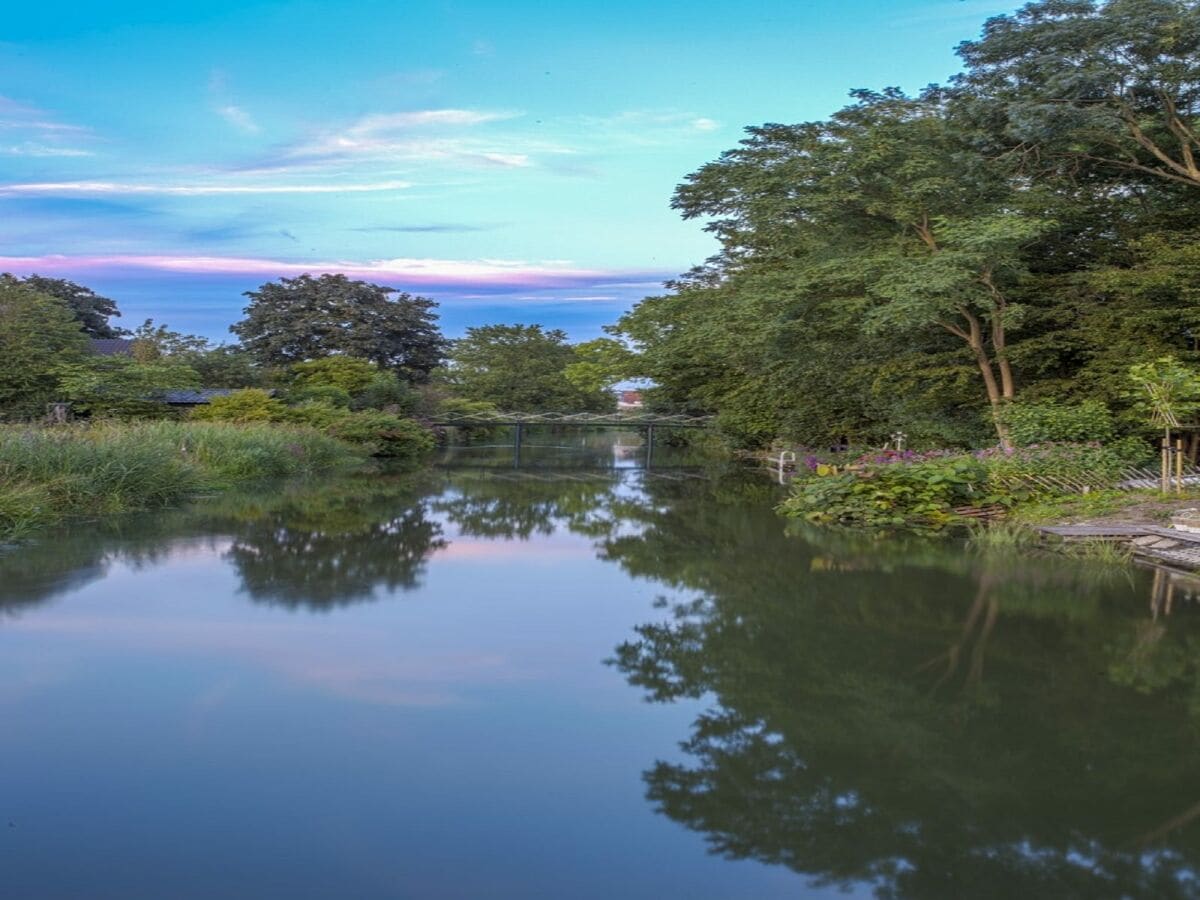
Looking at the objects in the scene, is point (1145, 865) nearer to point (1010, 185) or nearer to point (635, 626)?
point (635, 626)

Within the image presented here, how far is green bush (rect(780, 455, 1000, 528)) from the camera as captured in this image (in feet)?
44.1

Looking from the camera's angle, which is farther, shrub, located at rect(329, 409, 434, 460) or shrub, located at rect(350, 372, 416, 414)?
shrub, located at rect(350, 372, 416, 414)

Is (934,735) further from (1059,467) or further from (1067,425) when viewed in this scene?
(1067,425)

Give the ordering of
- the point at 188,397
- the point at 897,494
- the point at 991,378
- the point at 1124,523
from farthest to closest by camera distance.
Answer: the point at 188,397 → the point at 991,378 → the point at 897,494 → the point at 1124,523

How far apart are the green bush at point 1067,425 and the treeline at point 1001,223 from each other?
0.48 feet

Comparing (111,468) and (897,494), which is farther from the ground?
(111,468)

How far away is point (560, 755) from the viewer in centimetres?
464

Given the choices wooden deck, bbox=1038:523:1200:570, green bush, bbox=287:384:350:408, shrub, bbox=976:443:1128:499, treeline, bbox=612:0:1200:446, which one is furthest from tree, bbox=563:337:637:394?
wooden deck, bbox=1038:523:1200:570

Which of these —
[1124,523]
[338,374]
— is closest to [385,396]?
[338,374]

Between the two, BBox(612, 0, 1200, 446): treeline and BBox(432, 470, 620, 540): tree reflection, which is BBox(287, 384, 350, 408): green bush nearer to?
BBox(432, 470, 620, 540): tree reflection

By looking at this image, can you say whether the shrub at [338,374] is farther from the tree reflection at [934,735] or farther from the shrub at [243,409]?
the tree reflection at [934,735]

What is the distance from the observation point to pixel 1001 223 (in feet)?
50.0

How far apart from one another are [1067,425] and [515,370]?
40.6 m

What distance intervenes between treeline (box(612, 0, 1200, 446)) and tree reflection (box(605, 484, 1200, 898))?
8.37m
